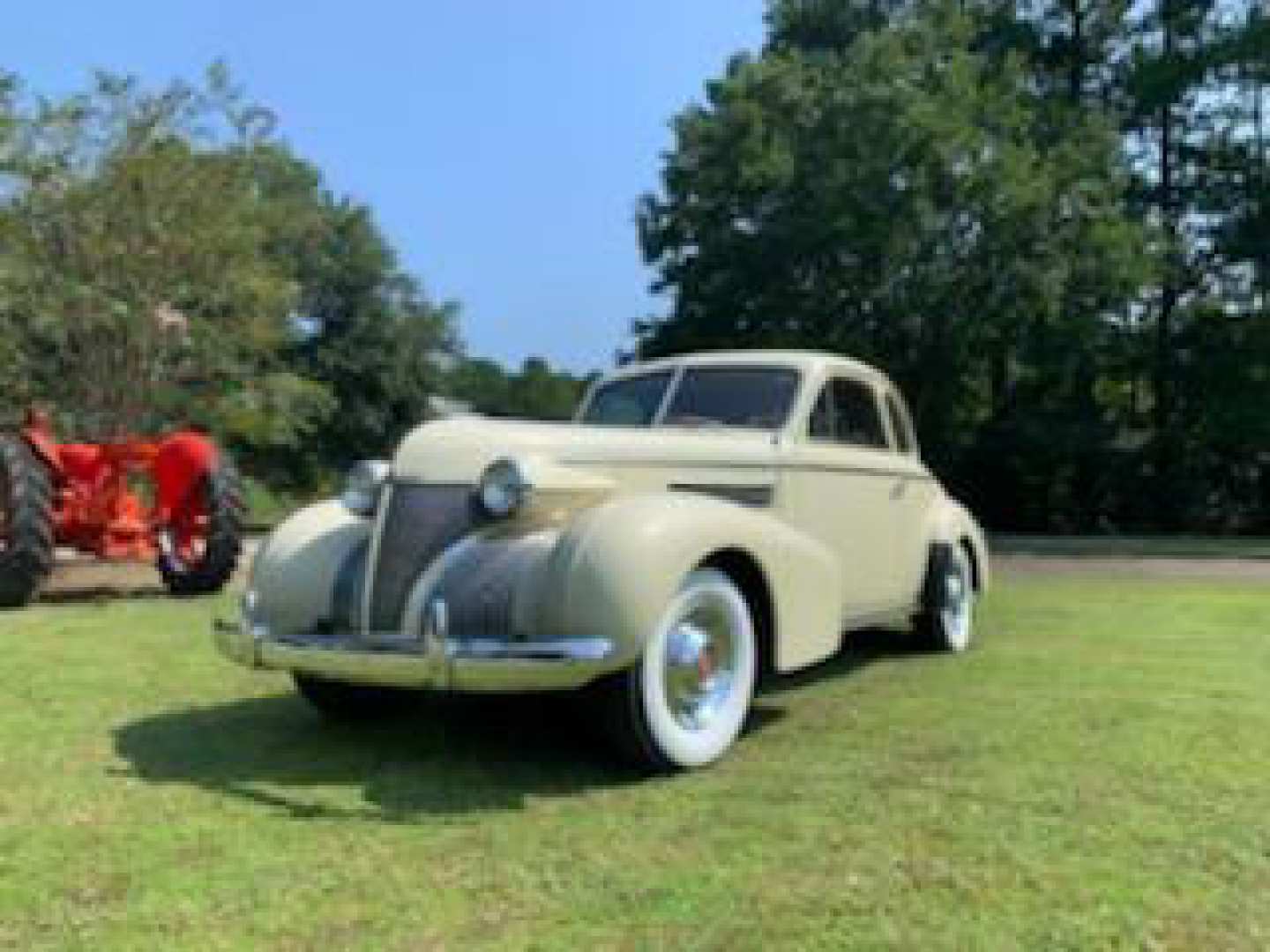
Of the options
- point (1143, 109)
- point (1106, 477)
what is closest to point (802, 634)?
point (1106, 477)

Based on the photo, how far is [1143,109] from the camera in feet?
112

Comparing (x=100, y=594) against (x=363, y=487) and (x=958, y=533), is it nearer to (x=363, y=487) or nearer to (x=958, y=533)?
(x=363, y=487)

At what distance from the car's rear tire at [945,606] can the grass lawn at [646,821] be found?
0.78 m

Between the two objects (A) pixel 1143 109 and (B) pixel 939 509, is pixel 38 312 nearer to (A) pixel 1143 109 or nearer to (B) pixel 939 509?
(B) pixel 939 509

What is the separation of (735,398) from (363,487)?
197 cm

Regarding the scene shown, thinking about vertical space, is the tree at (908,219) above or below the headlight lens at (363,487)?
above

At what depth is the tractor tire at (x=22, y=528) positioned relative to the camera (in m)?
11.0

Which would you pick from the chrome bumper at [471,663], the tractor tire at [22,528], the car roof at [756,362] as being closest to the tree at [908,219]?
the tractor tire at [22,528]

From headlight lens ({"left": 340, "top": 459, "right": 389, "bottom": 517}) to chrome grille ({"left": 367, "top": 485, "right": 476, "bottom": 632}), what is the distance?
1.21 feet

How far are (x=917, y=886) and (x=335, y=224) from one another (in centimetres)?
3965

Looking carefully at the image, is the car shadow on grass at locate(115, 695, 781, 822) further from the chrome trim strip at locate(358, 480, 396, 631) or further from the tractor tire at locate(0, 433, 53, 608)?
the tractor tire at locate(0, 433, 53, 608)

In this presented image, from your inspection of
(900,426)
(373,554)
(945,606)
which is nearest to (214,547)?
(900,426)

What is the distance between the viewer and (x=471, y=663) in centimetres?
584

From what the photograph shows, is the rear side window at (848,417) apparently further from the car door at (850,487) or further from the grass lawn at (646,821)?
the grass lawn at (646,821)
